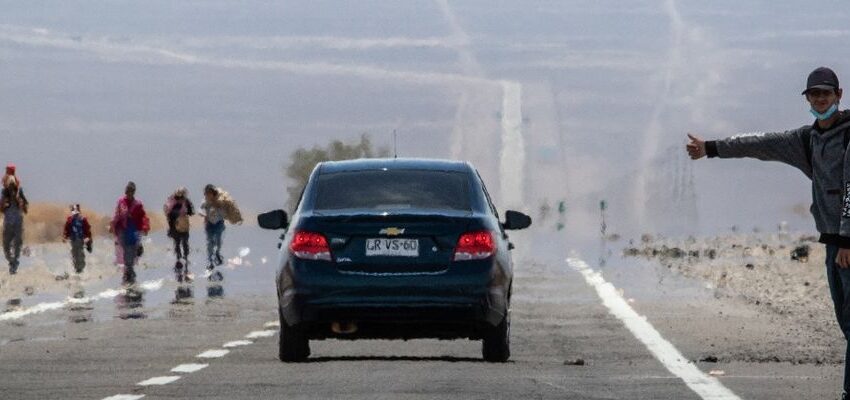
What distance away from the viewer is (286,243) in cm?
1958

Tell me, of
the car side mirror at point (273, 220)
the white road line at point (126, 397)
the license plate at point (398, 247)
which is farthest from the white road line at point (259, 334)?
the white road line at point (126, 397)

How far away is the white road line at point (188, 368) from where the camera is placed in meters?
19.3

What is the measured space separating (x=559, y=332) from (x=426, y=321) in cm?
715

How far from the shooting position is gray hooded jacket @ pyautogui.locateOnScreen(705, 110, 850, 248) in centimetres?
1453

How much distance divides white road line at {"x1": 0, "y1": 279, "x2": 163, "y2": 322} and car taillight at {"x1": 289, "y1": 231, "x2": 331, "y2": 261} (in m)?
10.8

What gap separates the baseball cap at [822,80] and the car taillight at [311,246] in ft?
17.8

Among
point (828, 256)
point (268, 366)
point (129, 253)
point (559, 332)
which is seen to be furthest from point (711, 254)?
point (828, 256)

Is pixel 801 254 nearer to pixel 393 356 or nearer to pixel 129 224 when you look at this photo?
pixel 129 224

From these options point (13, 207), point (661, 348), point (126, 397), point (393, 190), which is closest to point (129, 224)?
point (13, 207)

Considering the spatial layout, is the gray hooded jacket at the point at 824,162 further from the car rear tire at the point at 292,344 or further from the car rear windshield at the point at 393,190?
the car rear tire at the point at 292,344

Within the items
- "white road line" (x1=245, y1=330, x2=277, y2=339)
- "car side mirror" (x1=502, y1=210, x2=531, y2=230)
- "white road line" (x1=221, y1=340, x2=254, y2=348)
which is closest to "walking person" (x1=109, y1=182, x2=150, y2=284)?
"white road line" (x1=245, y1=330, x2=277, y2=339)

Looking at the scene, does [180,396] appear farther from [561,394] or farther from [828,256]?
[828,256]

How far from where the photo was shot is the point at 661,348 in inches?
906

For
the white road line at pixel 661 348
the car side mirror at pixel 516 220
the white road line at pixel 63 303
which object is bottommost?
the white road line at pixel 661 348
